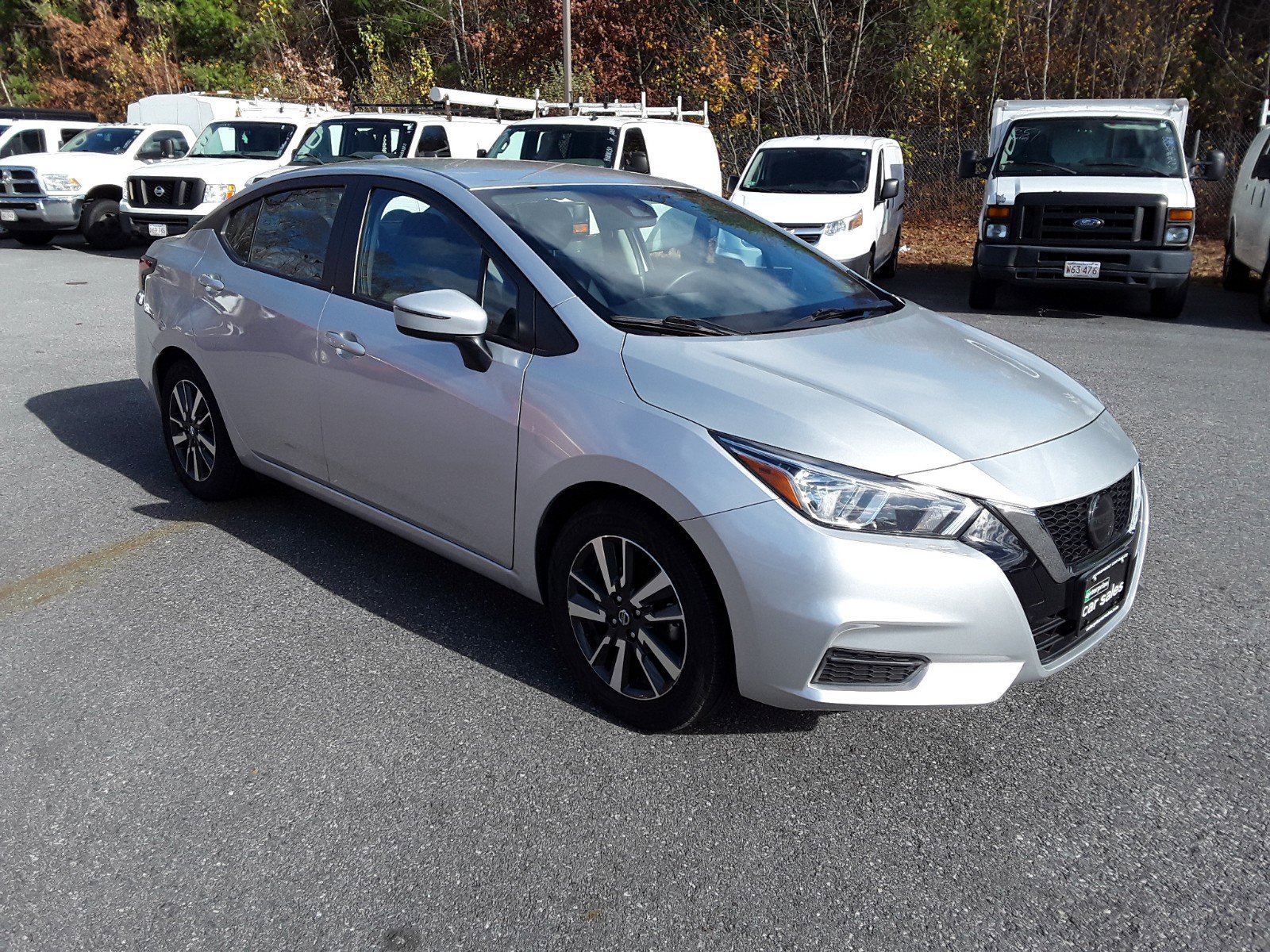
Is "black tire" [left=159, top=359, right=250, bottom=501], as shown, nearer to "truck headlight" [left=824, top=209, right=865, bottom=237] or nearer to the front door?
the front door

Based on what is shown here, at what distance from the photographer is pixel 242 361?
15.5ft

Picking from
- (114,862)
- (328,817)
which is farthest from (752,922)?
(114,862)

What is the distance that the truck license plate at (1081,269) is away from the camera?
10633 millimetres

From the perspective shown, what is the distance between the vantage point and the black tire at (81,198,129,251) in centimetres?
1788

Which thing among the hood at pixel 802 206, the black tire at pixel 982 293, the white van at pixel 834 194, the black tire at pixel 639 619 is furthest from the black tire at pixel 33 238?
the black tire at pixel 639 619

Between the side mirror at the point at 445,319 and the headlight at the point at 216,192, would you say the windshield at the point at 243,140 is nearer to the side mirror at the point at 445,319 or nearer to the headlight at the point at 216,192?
the headlight at the point at 216,192

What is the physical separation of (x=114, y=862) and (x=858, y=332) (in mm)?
2799

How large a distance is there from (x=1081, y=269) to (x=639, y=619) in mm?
8989

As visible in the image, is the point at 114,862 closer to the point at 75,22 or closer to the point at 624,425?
the point at 624,425

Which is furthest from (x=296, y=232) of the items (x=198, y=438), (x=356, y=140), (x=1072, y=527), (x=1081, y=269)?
(x=356, y=140)

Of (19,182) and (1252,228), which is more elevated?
(1252,228)

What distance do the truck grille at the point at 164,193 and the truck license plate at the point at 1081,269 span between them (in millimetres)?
11951

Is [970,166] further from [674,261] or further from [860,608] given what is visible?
[860,608]

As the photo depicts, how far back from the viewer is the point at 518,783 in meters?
3.12
